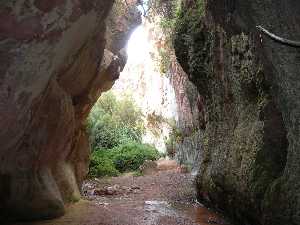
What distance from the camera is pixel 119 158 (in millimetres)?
21359

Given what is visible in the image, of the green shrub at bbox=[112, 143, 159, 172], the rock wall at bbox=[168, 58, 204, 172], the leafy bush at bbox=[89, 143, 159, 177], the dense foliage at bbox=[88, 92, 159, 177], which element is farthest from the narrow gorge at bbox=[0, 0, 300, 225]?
the green shrub at bbox=[112, 143, 159, 172]

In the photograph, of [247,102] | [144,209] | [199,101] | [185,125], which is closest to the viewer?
[247,102]

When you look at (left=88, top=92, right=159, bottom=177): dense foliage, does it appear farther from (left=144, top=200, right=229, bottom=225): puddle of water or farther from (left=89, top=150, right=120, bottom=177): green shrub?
(left=144, top=200, right=229, bottom=225): puddle of water

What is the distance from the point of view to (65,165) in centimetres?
1000

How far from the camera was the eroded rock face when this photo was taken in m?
5.34

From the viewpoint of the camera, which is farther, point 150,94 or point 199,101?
point 150,94

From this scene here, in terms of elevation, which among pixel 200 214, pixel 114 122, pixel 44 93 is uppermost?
pixel 114 122

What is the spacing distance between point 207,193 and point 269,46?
4748mm

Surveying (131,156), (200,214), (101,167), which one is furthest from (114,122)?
(200,214)

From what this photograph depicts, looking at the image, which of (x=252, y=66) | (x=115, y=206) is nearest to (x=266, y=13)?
(x=252, y=66)

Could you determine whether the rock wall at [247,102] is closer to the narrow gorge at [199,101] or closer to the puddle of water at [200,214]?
the narrow gorge at [199,101]

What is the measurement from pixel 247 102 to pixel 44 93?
10.8 feet

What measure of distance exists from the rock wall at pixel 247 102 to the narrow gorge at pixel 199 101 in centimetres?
2

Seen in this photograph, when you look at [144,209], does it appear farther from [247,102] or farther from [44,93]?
[44,93]
